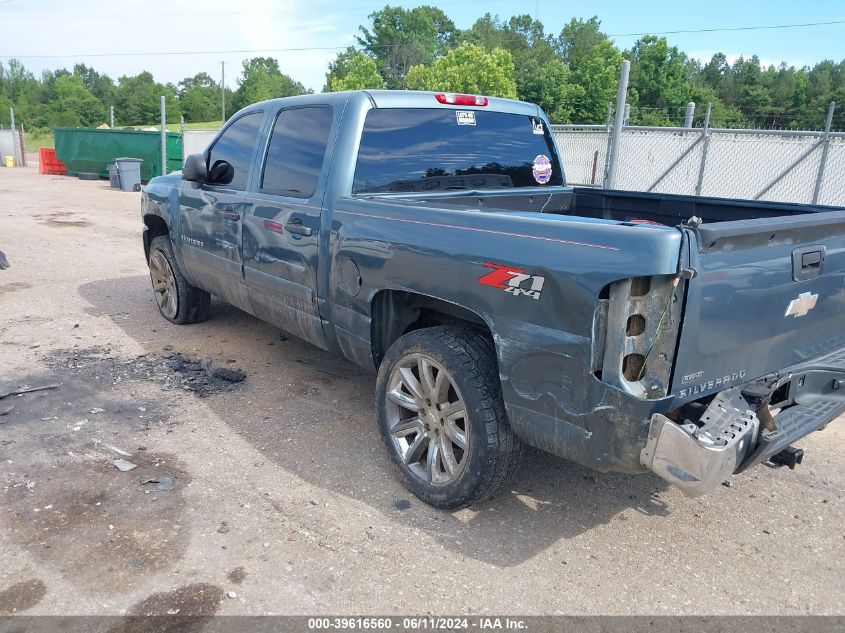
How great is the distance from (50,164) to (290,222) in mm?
26395

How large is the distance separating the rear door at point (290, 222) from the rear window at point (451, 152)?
0.95ft

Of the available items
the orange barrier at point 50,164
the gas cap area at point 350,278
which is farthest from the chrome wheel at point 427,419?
the orange barrier at point 50,164

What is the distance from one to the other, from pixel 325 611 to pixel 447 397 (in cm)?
112

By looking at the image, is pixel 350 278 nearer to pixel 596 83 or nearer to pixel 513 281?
pixel 513 281

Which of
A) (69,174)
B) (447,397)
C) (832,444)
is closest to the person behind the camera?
(447,397)

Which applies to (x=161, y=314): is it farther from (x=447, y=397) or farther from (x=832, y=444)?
(x=832, y=444)

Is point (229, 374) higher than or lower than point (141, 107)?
lower

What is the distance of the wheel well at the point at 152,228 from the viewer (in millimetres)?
6345

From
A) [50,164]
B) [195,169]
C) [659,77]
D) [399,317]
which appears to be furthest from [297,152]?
[659,77]

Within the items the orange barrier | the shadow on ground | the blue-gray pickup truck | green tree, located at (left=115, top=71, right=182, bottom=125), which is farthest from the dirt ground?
green tree, located at (left=115, top=71, right=182, bottom=125)

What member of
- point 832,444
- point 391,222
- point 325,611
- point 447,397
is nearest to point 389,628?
point 325,611

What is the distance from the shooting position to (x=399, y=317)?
11.9 feet

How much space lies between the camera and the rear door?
397 centimetres

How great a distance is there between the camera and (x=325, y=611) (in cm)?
264
